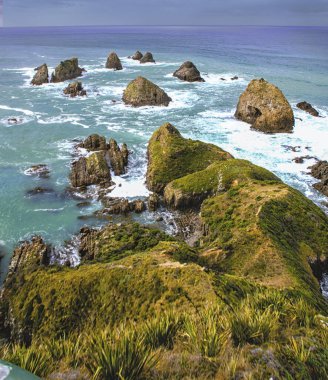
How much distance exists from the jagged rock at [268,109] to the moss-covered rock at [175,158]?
52.9 feet

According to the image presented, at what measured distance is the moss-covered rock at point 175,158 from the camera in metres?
32.9

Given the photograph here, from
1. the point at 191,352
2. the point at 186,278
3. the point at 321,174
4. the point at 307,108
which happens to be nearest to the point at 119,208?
the point at 186,278

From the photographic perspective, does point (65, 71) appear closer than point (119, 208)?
No

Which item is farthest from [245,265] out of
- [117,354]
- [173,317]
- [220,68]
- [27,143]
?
[220,68]

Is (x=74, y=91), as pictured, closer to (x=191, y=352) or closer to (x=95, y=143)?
(x=95, y=143)

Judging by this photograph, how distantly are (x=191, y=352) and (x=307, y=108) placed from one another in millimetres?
58922

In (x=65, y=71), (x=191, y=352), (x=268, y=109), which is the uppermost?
(x=191, y=352)

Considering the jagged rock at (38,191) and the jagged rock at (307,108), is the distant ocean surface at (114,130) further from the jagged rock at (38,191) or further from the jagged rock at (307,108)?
the jagged rock at (307,108)

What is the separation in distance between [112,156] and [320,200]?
2171cm

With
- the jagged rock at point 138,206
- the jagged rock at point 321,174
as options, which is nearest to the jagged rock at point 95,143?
the jagged rock at point 138,206

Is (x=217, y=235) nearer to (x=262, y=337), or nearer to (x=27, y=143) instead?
(x=262, y=337)

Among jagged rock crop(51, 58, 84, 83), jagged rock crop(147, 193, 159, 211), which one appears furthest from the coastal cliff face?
jagged rock crop(51, 58, 84, 83)

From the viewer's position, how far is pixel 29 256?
2319cm

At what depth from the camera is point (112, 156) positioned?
125ft
